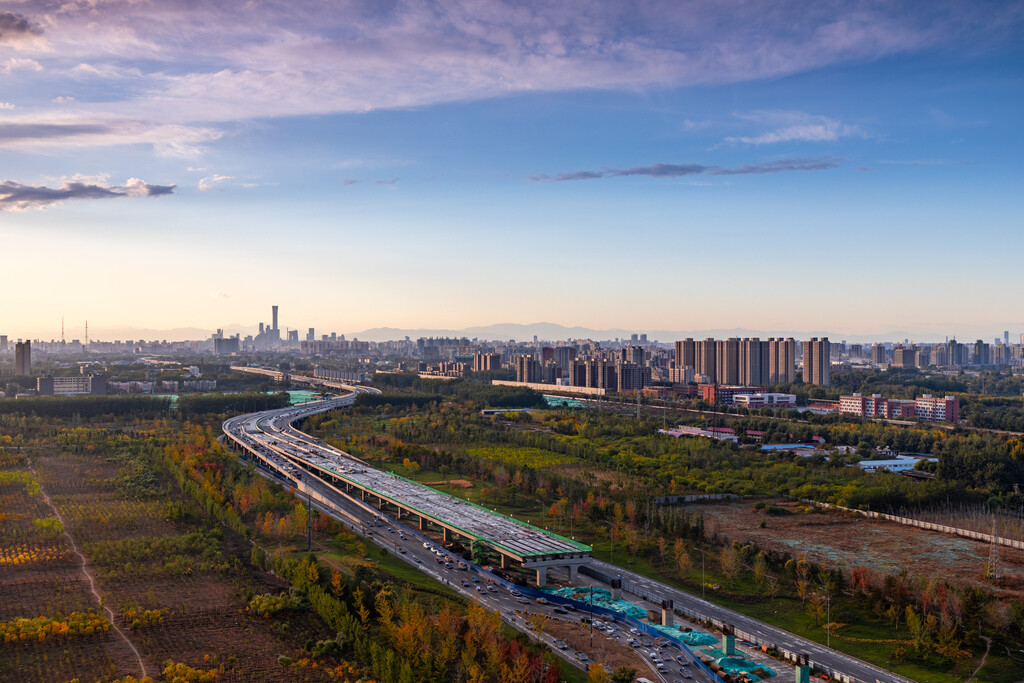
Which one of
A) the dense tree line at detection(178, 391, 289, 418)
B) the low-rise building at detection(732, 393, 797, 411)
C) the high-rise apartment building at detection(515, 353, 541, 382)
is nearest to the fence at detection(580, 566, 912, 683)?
the dense tree line at detection(178, 391, 289, 418)

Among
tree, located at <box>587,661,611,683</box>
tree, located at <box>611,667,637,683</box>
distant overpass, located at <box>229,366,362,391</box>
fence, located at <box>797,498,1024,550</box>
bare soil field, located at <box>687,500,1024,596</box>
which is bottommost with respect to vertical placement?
bare soil field, located at <box>687,500,1024,596</box>

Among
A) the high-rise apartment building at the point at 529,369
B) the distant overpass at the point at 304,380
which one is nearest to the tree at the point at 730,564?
the distant overpass at the point at 304,380

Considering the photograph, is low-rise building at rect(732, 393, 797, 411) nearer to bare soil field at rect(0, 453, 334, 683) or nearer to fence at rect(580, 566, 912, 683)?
fence at rect(580, 566, 912, 683)

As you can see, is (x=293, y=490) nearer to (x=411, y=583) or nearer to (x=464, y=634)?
(x=411, y=583)

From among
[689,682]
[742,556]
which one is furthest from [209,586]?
[742,556]

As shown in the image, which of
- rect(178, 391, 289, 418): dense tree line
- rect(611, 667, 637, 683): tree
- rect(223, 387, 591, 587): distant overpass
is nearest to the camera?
rect(611, 667, 637, 683): tree

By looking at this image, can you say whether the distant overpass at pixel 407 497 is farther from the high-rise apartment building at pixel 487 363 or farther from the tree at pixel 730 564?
the high-rise apartment building at pixel 487 363

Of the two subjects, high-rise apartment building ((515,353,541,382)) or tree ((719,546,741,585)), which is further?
high-rise apartment building ((515,353,541,382))
